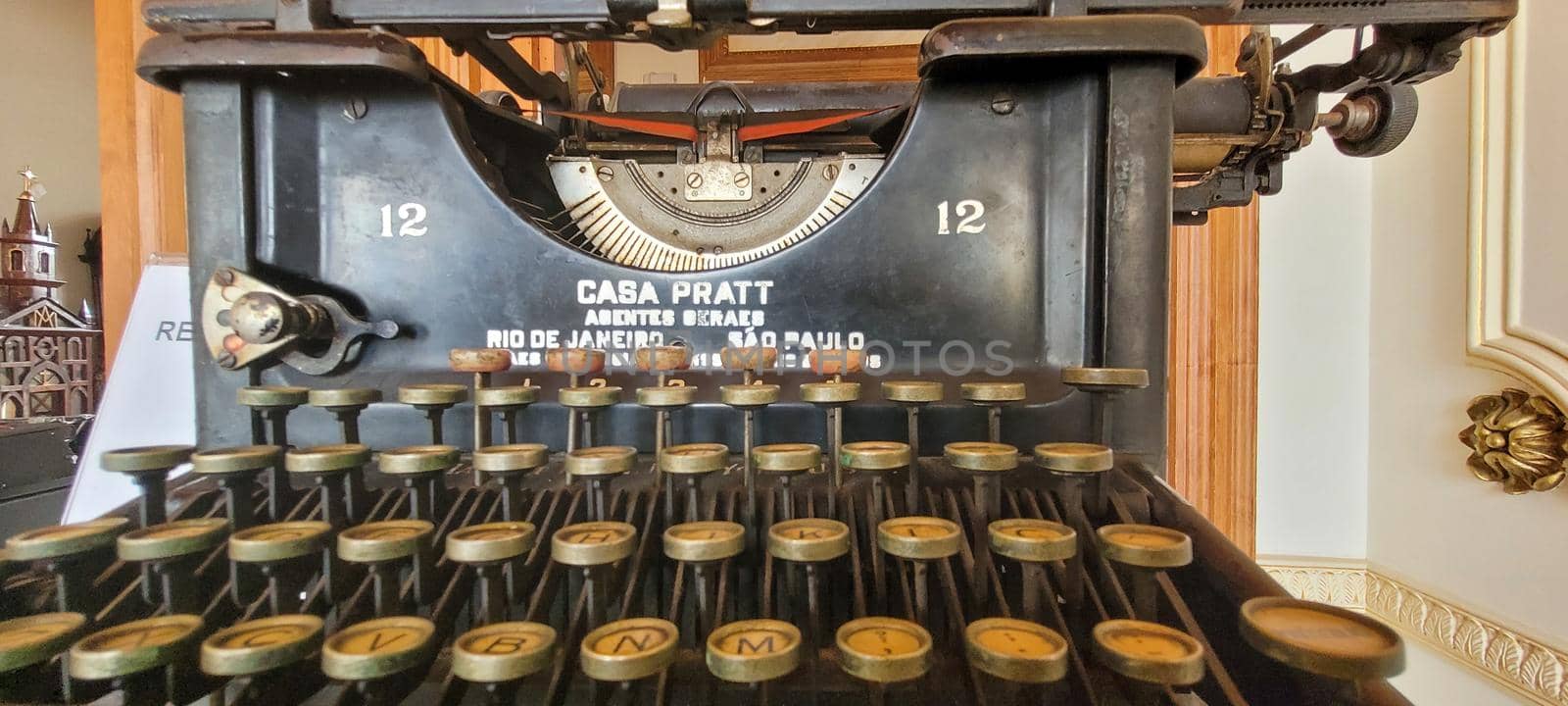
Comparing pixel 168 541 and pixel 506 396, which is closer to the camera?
pixel 168 541

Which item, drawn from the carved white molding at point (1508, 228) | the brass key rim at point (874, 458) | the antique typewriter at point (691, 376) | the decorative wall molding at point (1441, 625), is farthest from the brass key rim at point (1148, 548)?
the decorative wall molding at point (1441, 625)

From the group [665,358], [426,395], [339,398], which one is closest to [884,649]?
[665,358]

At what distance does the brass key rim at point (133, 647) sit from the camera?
0.66 metres

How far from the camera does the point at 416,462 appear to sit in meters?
0.91

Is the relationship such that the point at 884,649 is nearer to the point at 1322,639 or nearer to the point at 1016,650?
the point at 1016,650

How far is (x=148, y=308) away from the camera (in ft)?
6.94

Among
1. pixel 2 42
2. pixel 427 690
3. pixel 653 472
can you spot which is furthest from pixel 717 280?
pixel 2 42

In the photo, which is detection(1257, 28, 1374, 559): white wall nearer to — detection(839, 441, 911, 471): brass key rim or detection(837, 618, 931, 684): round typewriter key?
detection(839, 441, 911, 471): brass key rim

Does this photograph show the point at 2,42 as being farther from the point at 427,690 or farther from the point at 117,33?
the point at 427,690

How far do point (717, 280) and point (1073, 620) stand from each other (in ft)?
2.22

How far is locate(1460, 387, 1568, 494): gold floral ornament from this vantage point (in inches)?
61.4

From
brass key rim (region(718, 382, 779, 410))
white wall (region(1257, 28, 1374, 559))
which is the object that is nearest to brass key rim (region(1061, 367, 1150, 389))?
brass key rim (region(718, 382, 779, 410))

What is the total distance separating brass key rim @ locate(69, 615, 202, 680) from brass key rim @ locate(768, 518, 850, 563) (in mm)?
545

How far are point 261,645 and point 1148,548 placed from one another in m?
0.82
